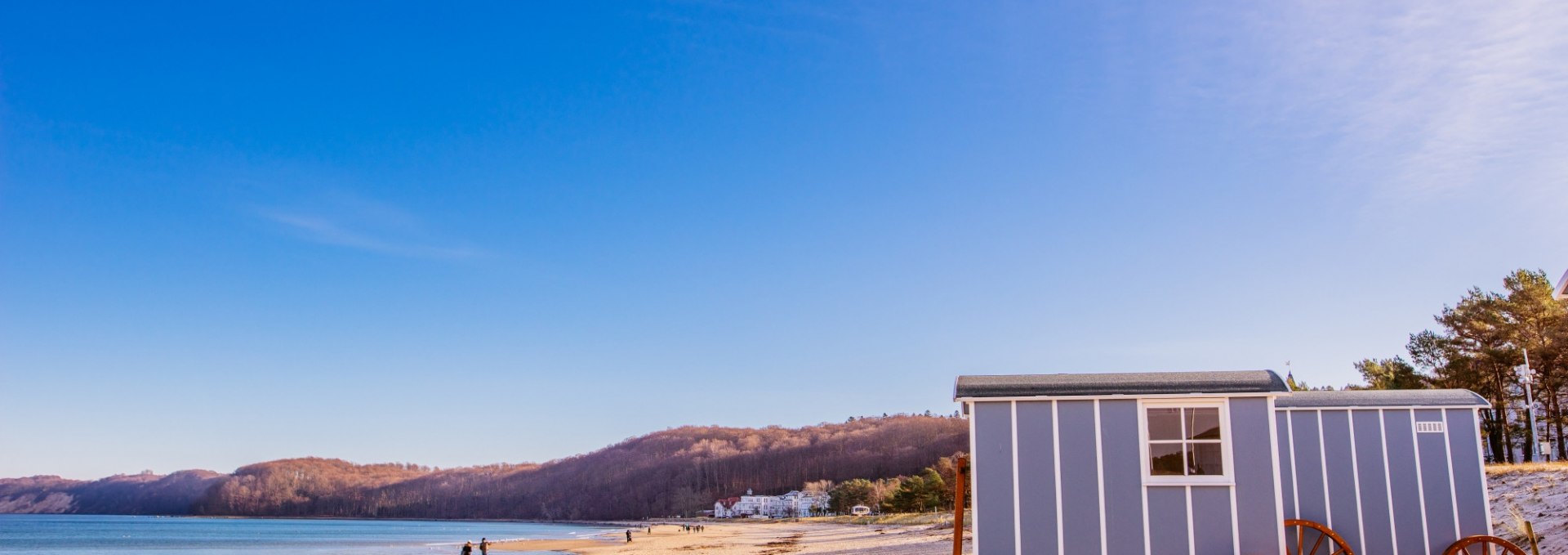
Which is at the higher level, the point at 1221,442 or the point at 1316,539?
the point at 1221,442

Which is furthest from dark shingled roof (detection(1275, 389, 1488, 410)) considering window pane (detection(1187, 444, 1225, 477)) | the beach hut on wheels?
window pane (detection(1187, 444, 1225, 477))

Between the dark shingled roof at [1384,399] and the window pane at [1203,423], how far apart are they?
13.7 feet

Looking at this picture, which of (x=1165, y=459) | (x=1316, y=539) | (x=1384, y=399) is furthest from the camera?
(x=1384, y=399)

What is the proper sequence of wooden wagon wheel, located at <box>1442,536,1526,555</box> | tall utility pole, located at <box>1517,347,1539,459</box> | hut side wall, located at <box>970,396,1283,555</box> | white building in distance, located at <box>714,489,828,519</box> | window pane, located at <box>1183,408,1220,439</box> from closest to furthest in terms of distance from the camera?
hut side wall, located at <box>970,396,1283,555</box> < window pane, located at <box>1183,408,1220,439</box> < wooden wagon wheel, located at <box>1442,536,1526,555</box> < tall utility pole, located at <box>1517,347,1539,459</box> < white building in distance, located at <box>714,489,828,519</box>

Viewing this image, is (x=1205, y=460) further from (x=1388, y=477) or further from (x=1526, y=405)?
(x=1526, y=405)

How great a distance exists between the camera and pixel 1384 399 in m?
13.4

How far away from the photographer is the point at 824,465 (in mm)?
195125

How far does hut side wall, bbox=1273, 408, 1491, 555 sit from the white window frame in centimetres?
A: 321

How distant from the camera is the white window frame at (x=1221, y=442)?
1024 cm

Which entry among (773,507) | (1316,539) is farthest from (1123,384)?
(773,507)

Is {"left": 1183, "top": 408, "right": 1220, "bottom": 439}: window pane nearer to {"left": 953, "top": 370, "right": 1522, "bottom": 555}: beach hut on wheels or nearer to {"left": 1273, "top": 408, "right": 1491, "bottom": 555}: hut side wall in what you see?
{"left": 953, "top": 370, "right": 1522, "bottom": 555}: beach hut on wheels

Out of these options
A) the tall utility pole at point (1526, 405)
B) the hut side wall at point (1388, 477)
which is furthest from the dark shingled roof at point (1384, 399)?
the tall utility pole at point (1526, 405)

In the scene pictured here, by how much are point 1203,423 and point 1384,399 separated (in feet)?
16.3

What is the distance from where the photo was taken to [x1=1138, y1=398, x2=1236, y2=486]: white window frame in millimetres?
10242
